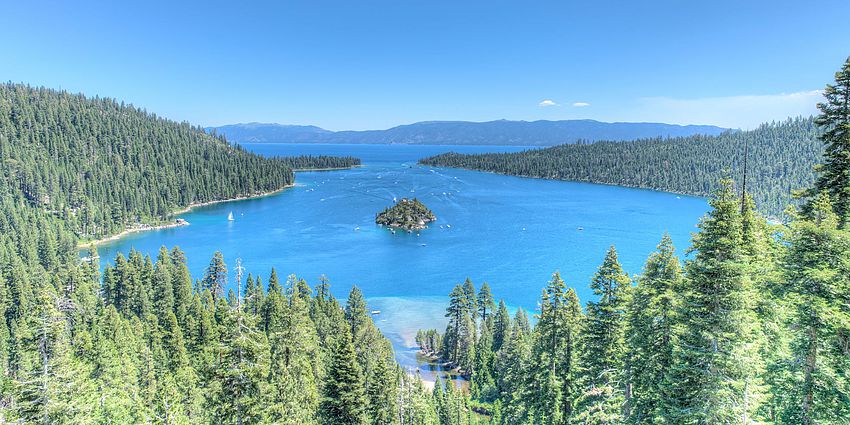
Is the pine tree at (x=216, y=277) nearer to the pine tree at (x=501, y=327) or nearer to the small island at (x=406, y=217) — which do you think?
the pine tree at (x=501, y=327)

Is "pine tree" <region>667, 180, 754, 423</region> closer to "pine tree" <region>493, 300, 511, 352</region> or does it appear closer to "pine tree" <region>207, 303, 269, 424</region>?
"pine tree" <region>207, 303, 269, 424</region>

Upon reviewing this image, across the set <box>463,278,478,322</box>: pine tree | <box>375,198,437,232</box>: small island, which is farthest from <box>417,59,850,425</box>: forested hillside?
<box>375,198,437,232</box>: small island

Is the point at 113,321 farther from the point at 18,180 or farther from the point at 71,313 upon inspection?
the point at 18,180

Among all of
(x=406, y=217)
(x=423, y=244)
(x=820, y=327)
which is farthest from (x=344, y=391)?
(x=406, y=217)

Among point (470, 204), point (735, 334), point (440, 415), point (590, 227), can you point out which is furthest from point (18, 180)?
point (735, 334)

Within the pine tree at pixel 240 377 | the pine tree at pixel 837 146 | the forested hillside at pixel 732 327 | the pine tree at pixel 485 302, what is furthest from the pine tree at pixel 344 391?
the pine tree at pixel 485 302

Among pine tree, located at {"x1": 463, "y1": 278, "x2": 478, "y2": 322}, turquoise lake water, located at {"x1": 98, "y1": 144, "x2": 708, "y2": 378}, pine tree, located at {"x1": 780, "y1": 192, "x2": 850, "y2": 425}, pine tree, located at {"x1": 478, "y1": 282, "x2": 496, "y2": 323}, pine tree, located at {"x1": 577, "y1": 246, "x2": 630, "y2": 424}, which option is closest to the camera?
pine tree, located at {"x1": 780, "y1": 192, "x2": 850, "y2": 425}
